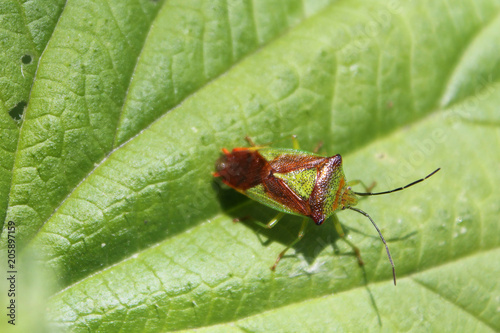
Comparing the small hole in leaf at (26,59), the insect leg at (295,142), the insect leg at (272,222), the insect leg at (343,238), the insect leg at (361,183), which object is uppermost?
the small hole in leaf at (26,59)

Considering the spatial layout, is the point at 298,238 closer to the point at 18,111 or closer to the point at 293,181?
the point at 293,181

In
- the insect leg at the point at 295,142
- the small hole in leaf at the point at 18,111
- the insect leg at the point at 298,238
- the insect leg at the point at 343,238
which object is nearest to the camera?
the small hole in leaf at the point at 18,111

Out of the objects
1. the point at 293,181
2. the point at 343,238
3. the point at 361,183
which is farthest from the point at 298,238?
the point at 361,183

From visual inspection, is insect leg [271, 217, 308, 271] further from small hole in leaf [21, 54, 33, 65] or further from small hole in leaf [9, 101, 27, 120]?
small hole in leaf [21, 54, 33, 65]

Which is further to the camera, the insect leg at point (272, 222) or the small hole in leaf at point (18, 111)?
the insect leg at point (272, 222)

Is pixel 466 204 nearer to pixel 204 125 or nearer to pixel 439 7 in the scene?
pixel 439 7

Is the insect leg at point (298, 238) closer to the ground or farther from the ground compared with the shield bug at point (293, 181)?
closer to the ground

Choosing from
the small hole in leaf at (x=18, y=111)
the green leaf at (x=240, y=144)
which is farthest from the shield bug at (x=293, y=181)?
the small hole in leaf at (x=18, y=111)

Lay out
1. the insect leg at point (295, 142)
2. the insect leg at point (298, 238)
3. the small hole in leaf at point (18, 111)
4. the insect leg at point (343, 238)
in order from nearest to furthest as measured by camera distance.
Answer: the small hole in leaf at point (18, 111) → the insect leg at point (298, 238) → the insect leg at point (343, 238) → the insect leg at point (295, 142)

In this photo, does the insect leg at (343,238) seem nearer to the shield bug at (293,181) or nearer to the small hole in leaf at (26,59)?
the shield bug at (293,181)
